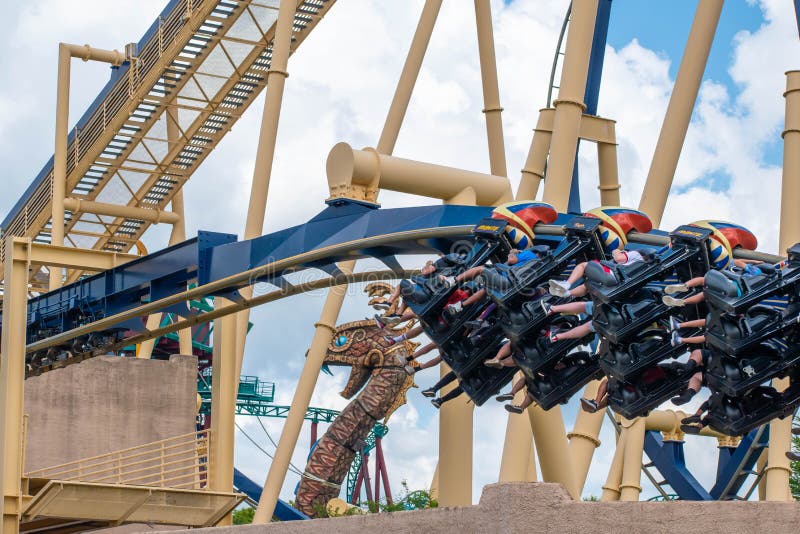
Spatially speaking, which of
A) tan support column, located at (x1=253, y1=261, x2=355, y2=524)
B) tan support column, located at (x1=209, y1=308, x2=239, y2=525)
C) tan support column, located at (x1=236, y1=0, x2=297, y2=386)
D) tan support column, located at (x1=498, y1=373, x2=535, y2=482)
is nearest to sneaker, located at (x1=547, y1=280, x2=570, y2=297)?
tan support column, located at (x1=498, y1=373, x2=535, y2=482)

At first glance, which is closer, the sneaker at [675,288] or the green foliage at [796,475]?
the sneaker at [675,288]

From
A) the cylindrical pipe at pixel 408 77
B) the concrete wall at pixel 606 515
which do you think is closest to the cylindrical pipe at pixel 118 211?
the cylindrical pipe at pixel 408 77

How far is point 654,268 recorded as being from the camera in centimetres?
719

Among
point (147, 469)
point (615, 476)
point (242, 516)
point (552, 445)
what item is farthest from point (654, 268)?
point (242, 516)

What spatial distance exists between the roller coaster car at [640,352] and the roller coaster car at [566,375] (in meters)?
0.57

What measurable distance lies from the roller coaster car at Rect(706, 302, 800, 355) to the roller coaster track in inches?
437

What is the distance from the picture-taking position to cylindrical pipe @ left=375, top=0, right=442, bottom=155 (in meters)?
13.7

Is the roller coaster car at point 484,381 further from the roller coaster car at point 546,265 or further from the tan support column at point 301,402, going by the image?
the tan support column at point 301,402

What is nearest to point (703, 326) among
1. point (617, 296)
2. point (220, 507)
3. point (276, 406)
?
point (617, 296)

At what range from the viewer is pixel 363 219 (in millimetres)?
9531

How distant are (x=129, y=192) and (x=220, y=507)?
8012 millimetres

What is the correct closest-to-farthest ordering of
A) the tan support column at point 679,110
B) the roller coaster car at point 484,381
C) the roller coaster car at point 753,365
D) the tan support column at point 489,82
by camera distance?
the roller coaster car at point 753,365
the roller coaster car at point 484,381
the tan support column at point 679,110
the tan support column at point 489,82

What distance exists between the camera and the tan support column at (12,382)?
11.2 metres

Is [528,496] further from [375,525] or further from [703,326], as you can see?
[703,326]
